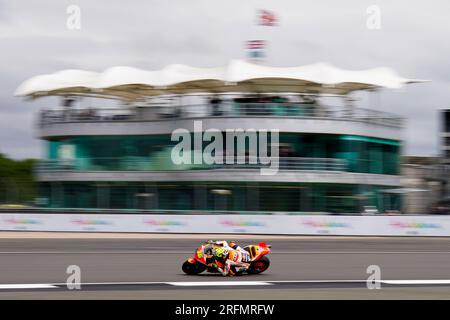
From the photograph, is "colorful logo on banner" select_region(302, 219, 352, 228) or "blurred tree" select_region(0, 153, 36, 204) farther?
"blurred tree" select_region(0, 153, 36, 204)

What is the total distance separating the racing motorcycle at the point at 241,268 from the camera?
14.3 m

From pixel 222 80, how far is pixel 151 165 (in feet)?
17.7

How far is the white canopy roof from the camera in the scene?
3981 cm

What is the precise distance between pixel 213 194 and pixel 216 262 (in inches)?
941

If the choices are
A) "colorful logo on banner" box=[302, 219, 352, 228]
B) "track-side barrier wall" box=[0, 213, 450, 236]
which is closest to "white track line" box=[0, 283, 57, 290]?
"track-side barrier wall" box=[0, 213, 450, 236]

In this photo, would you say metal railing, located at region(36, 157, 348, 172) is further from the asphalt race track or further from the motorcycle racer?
the motorcycle racer

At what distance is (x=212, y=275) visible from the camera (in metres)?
14.7

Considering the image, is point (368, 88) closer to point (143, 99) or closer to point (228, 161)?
point (228, 161)

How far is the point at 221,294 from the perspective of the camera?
464 inches

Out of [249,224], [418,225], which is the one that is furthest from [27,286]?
[418,225]

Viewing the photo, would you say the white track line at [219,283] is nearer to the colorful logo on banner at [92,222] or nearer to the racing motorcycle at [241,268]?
the racing motorcycle at [241,268]

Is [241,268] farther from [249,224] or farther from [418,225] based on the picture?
[418,225]

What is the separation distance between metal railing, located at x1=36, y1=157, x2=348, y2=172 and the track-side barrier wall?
6282 mm

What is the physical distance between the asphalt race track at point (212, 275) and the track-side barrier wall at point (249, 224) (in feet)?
18.7
